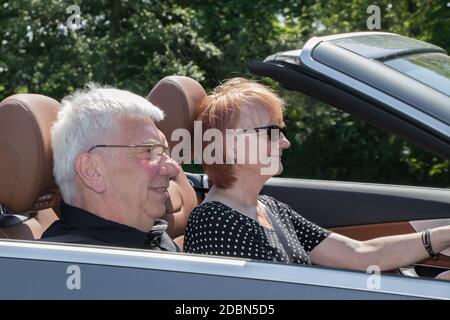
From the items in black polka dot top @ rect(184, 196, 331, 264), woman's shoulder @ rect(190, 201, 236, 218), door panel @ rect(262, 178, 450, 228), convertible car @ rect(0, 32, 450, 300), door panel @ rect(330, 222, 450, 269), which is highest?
convertible car @ rect(0, 32, 450, 300)

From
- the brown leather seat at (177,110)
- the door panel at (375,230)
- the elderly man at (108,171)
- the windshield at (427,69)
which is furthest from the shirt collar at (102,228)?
the door panel at (375,230)

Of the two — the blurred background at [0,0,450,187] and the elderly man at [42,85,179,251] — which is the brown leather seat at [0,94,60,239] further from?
the blurred background at [0,0,450,187]

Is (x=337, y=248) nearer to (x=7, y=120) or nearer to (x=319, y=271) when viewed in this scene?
(x=319, y=271)

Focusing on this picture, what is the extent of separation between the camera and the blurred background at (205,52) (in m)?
8.75

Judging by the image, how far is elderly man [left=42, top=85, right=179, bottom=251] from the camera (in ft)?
8.09

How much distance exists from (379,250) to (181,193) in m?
0.89

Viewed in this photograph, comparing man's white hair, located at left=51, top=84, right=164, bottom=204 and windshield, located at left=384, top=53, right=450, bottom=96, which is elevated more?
windshield, located at left=384, top=53, right=450, bottom=96

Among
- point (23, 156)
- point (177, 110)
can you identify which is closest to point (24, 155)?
point (23, 156)

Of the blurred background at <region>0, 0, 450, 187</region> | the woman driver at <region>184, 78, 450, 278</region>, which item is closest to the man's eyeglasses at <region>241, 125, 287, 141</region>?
the woman driver at <region>184, 78, 450, 278</region>

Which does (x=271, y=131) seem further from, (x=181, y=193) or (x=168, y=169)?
(x=181, y=193)

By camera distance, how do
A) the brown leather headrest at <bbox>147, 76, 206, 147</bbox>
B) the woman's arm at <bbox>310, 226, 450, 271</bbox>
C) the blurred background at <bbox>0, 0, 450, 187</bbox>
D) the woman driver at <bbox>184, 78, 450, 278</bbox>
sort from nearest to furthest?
1. the woman driver at <bbox>184, 78, 450, 278</bbox>
2. the woman's arm at <bbox>310, 226, 450, 271</bbox>
3. the brown leather headrest at <bbox>147, 76, 206, 147</bbox>
4. the blurred background at <bbox>0, 0, 450, 187</bbox>

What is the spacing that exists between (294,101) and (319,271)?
254 inches

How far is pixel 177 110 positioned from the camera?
10.1 feet

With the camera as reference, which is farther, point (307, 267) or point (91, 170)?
point (91, 170)
